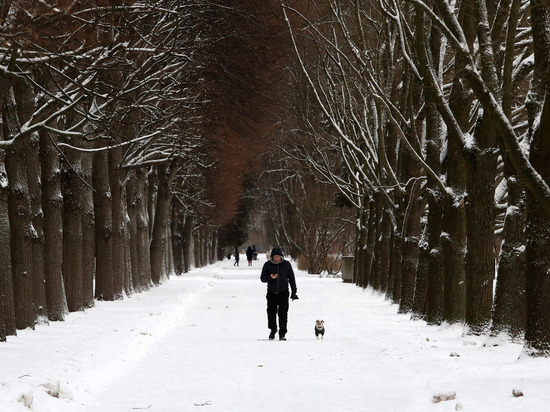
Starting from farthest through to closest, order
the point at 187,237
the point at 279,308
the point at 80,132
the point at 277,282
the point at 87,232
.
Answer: the point at 187,237 → the point at 87,232 → the point at 80,132 → the point at 277,282 → the point at 279,308

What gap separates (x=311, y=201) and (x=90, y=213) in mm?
35060

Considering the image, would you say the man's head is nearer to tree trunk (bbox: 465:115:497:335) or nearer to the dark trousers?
the dark trousers

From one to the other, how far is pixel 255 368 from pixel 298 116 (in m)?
23.4

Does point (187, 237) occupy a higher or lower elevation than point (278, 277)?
higher

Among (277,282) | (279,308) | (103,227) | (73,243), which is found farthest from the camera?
(103,227)

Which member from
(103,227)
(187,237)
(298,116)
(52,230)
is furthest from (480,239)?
(187,237)

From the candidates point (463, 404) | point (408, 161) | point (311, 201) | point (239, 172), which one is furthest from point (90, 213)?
point (239, 172)

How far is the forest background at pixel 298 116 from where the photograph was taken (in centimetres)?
1219

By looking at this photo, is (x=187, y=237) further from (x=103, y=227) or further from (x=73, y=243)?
(x=73, y=243)

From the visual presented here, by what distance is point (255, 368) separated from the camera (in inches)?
512

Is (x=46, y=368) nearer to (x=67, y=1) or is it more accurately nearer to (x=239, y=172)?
(x=67, y=1)

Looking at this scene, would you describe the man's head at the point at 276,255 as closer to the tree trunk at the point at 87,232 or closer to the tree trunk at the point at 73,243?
the tree trunk at the point at 73,243

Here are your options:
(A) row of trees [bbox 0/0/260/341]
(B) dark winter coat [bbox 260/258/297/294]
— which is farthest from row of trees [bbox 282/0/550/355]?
(A) row of trees [bbox 0/0/260/341]

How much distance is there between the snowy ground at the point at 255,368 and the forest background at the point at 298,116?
104cm
